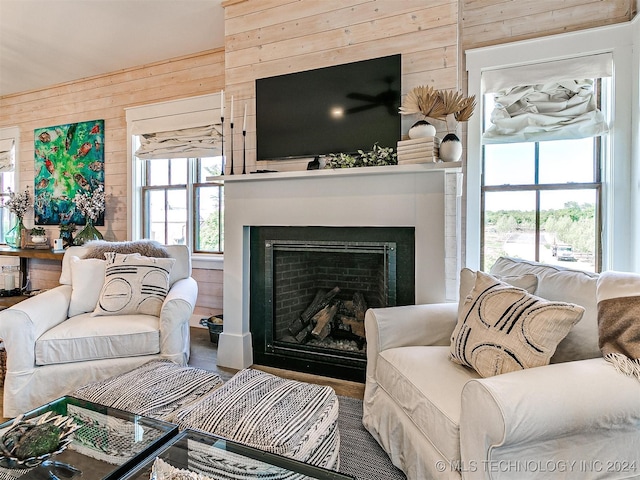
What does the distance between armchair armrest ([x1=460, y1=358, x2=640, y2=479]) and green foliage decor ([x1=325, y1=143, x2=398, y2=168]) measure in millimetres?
1559

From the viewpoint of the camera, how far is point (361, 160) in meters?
2.52

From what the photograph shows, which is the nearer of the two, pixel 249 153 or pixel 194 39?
pixel 249 153

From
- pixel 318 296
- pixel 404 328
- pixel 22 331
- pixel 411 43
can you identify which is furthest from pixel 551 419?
pixel 22 331

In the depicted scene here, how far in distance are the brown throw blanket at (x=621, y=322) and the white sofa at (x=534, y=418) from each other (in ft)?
0.14

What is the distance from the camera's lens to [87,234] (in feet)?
14.1

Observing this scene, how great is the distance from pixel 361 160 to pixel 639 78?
6.04ft

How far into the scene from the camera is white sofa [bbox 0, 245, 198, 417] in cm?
211

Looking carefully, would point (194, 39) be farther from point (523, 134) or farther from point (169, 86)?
point (523, 134)

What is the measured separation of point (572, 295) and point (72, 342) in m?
2.62

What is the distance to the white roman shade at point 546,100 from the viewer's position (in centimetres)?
262

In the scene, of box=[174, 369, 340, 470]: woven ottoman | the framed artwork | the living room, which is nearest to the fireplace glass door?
the living room

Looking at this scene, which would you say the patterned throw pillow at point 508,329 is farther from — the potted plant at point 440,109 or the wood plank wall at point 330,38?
the wood plank wall at point 330,38

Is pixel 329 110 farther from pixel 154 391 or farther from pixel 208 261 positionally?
pixel 208 261

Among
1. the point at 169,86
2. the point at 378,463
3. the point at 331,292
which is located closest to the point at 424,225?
the point at 331,292
